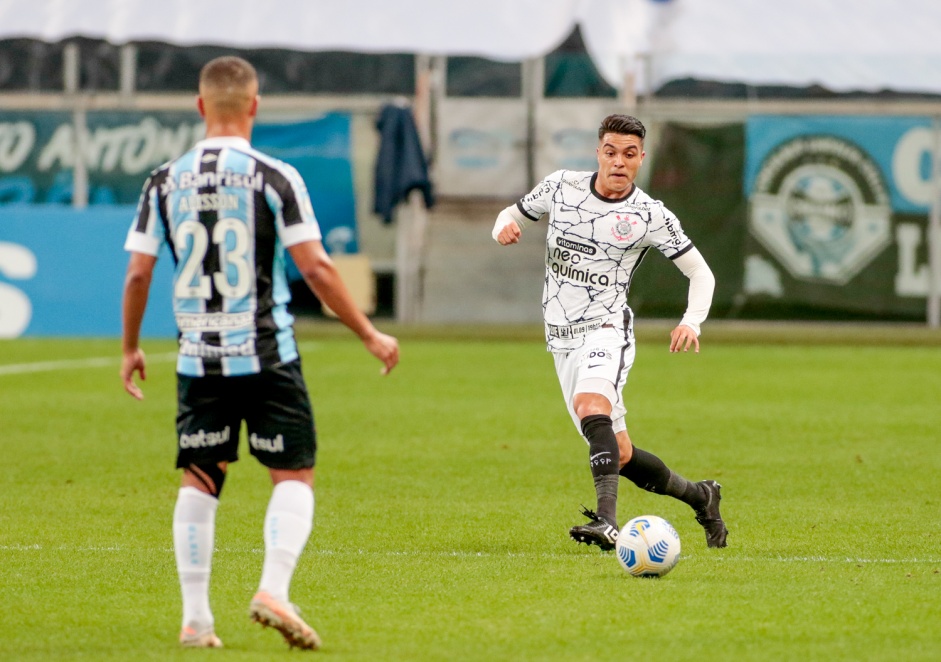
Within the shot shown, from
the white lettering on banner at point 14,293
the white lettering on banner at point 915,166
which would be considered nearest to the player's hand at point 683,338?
the white lettering on banner at point 14,293

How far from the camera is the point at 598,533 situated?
709cm

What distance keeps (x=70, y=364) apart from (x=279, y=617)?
1248 cm

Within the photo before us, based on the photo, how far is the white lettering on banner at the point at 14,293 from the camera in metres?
20.0

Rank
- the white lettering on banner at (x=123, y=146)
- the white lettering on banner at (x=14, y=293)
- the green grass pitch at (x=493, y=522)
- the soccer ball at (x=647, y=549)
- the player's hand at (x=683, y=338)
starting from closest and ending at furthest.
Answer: the green grass pitch at (x=493, y=522) → the soccer ball at (x=647, y=549) → the player's hand at (x=683, y=338) → the white lettering on banner at (x=14, y=293) → the white lettering on banner at (x=123, y=146)

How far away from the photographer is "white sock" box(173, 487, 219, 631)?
5.27m

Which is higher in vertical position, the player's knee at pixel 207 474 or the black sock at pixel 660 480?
the player's knee at pixel 207 474

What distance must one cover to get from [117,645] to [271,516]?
2.24ft

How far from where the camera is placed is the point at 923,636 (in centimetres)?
550

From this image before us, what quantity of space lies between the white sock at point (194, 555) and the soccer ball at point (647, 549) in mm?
1942

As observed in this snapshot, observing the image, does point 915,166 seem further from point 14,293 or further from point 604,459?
point 604,459

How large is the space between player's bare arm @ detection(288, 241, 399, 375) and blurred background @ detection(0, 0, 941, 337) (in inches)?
593

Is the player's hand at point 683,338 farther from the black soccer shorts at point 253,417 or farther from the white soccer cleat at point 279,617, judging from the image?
the white soccer cleat at point 279,617

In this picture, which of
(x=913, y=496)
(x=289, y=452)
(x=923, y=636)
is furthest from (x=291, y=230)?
(x=913, y=496)

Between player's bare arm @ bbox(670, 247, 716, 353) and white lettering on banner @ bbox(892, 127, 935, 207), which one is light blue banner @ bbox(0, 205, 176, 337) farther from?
player's bare arm @ bbox(670, 247, 716, 353)
